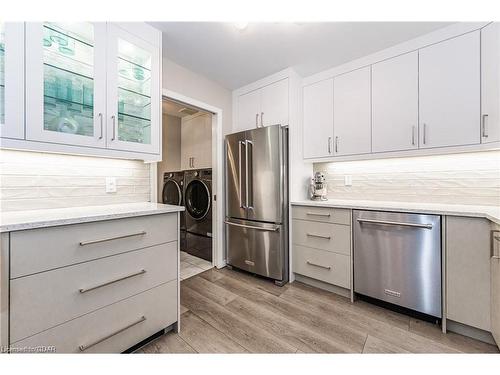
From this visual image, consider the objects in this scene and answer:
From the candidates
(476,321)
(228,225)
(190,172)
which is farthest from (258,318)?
(190,172)

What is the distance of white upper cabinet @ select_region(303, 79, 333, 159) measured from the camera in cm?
239

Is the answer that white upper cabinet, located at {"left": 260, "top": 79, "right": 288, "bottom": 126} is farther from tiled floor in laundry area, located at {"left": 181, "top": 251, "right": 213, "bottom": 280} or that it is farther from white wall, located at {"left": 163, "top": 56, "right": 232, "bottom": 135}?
tiled floor in laundry area, located at {"left": 181, "top": 251, "right": 213, "bottom": 280}

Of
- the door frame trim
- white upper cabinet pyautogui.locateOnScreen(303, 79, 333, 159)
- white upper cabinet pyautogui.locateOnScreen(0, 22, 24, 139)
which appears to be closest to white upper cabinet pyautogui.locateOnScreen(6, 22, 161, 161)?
white upper cabinet pyautogui.locateOnScreen(0, 22, 24, 139)

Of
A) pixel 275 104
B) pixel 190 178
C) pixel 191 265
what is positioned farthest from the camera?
pixel 190 178

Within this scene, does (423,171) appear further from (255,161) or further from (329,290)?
(255,161)

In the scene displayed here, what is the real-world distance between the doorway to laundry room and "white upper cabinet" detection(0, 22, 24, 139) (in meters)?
1.23

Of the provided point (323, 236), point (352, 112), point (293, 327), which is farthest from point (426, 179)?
point (293, 327)

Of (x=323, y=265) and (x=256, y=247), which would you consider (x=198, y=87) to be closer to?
(x=256, y=247)

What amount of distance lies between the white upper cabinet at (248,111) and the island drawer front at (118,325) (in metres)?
1.97

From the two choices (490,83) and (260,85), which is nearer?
(490,83)

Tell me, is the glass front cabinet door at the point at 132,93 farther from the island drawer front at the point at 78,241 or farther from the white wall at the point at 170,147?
the white wall at the point at 170,147

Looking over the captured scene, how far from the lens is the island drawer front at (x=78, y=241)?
950 millimetres

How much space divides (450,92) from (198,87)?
2360 mm

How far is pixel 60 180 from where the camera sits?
150 centimetres
